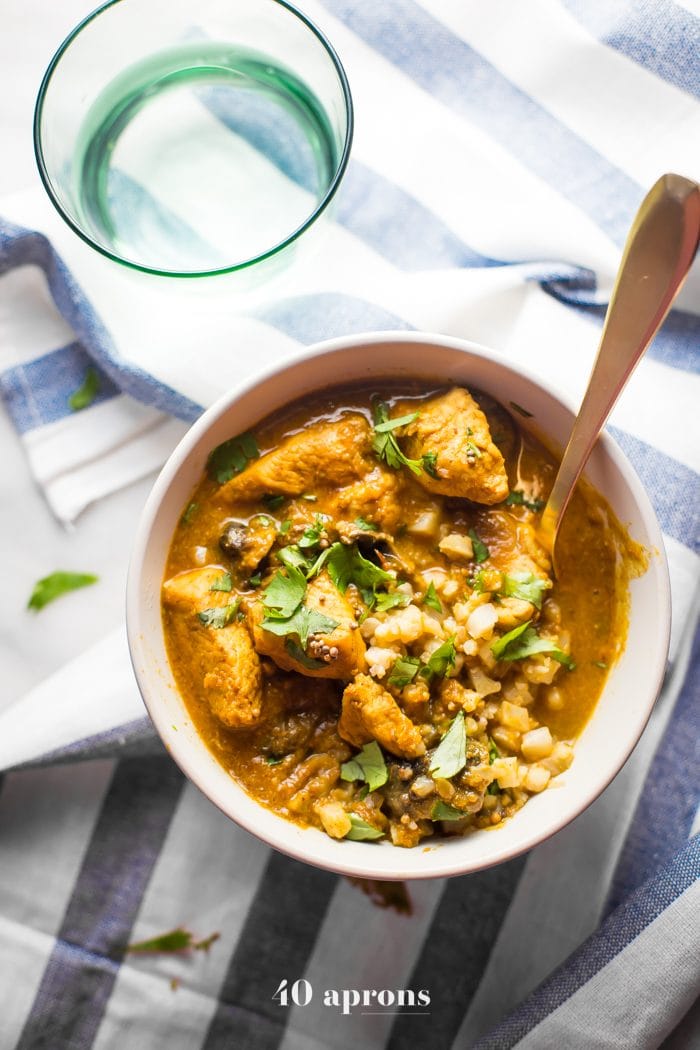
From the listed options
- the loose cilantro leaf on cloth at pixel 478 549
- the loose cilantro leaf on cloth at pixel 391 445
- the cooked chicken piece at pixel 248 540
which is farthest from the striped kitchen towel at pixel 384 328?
the loose cilantro leaf on cloth at pixel 478 549

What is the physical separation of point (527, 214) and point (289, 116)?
1.01 m

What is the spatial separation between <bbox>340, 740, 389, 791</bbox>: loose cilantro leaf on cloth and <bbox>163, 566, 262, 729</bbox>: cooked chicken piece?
1.13 ft

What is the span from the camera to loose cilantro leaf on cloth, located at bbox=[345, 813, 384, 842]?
296 centimetres

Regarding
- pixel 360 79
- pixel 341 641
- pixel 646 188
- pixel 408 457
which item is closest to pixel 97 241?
pixel 360 79

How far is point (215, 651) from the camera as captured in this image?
9.64 feet

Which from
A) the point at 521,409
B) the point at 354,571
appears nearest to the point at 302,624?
the point at 354,571

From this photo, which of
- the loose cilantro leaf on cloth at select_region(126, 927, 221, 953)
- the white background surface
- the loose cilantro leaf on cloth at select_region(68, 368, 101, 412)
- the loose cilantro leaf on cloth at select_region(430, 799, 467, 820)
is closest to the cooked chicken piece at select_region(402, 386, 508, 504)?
the loose cilantro leaf on cloth at select_region(430, 799, 467, 820)

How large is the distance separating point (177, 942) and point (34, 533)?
169cm

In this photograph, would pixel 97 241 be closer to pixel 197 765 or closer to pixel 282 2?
pixel 282 2

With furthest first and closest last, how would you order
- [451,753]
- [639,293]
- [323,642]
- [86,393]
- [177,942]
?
[177,942]
[86,393]
[451,753]
[323,642]
[639,293]

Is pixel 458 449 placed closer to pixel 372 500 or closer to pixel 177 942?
pixel 372 500

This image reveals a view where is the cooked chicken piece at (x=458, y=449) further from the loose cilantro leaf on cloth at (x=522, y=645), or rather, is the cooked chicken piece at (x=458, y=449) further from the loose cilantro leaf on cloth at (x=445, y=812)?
the loose cilantro leaf on cloth at (x=445, y=812)

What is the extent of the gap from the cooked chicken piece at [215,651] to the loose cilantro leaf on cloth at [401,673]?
16.2 inches

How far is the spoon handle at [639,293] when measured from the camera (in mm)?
2373
